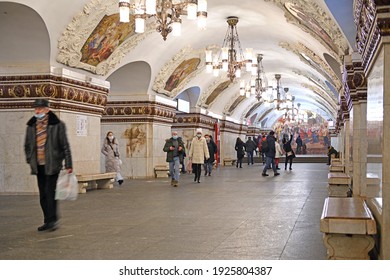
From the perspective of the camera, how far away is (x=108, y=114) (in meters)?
17.3

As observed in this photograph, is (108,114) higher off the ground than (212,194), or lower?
higher

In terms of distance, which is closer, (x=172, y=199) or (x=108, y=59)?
(x=172, y=199)

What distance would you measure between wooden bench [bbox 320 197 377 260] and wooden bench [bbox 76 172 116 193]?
7.91 m

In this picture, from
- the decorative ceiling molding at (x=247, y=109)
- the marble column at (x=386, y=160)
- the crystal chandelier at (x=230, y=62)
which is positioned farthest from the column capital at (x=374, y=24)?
the decorative ceiling molding at (x=247, y=109)

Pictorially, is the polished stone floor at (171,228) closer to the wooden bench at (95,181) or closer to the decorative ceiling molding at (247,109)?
the wooden bench at (95,181)

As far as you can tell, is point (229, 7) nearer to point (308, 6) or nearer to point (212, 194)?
point (308, 6)

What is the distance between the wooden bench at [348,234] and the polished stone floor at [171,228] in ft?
1.38

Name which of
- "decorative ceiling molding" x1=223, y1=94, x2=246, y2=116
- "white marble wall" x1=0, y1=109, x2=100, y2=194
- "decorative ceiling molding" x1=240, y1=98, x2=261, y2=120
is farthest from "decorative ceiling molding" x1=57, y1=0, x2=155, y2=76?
"decorative ceiling molding" x1=240, y1=98, x2=261, y2=120

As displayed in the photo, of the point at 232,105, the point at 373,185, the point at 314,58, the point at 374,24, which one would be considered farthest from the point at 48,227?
the point at 232,105

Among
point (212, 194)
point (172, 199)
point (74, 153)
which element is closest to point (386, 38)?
point (172, 199)

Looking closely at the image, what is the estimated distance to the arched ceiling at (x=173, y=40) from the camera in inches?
428

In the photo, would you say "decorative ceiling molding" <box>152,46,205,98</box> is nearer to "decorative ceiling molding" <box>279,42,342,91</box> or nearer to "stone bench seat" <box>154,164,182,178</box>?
"stone bench seat" <box>154,164,182,178</box>

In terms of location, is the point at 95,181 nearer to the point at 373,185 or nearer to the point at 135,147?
the point at 135,147

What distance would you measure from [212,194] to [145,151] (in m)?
6.73
